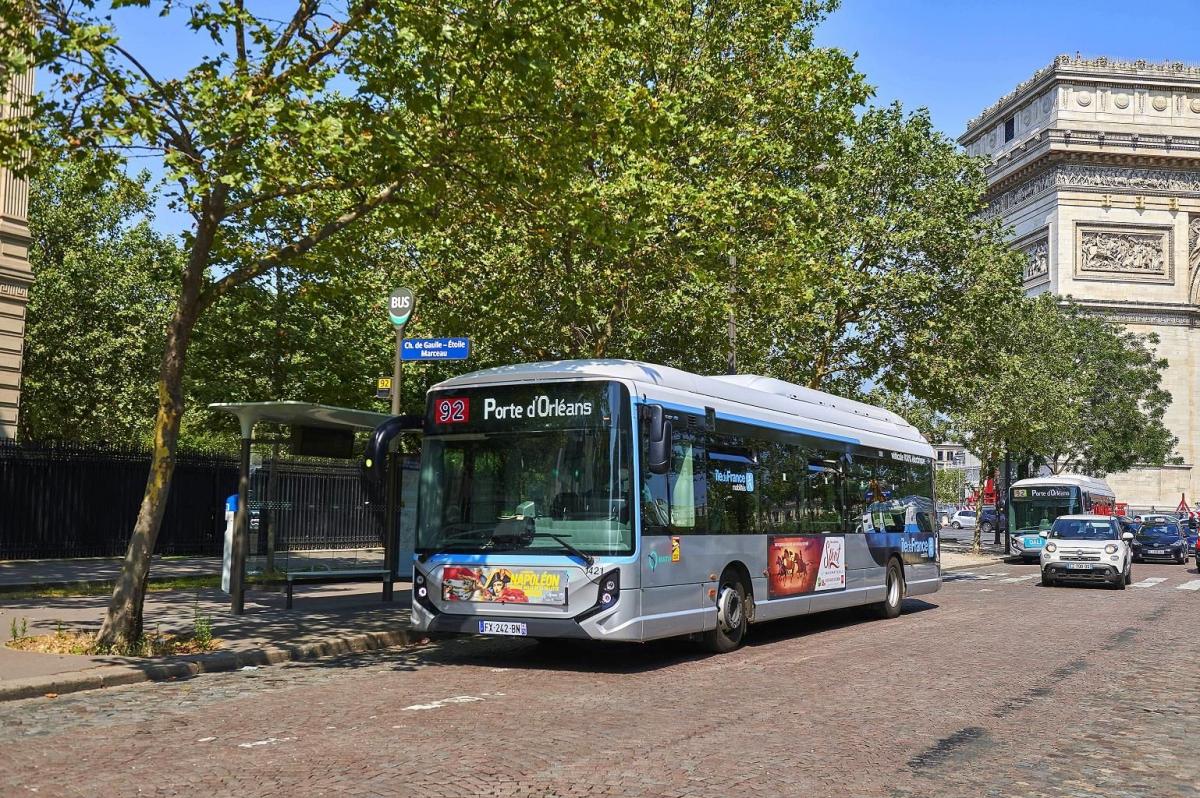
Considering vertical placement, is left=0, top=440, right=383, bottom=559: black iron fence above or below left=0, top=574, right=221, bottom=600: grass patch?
above

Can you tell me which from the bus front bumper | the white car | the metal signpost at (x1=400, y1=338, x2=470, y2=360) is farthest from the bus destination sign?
the bus front bumper

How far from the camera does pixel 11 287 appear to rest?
2469 centimetres

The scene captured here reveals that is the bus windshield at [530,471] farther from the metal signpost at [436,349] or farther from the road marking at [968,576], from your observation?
the road marking at [968,576]

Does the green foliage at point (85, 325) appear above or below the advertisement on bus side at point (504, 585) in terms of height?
above

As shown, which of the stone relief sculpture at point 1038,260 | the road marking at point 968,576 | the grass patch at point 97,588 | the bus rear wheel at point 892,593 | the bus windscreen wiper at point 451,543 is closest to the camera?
the bus windscreen wiper at point 451,543

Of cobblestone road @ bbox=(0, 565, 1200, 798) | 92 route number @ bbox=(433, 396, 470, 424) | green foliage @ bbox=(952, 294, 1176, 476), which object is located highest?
green foliage @ bbox=(952, 294, 1176, 476)

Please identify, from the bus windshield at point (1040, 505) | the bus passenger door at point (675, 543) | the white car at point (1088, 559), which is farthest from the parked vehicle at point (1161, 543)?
the bus passenger door at point (675, 543)

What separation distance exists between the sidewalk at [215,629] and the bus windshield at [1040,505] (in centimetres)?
2979

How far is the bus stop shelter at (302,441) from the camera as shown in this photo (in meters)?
14.5

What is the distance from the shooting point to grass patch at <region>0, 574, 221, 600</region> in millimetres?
16844

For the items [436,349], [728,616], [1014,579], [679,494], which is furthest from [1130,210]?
[679,494]

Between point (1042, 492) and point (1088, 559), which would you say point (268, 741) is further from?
point (1042, 492)

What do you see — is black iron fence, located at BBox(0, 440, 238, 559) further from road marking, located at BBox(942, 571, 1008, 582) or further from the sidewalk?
road marking, located at BBox(942, 571, 1008, 582)

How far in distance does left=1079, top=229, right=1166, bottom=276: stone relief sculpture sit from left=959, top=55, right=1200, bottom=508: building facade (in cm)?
6
